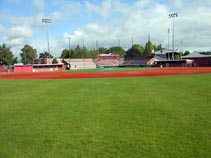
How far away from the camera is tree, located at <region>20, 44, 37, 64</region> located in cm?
13300

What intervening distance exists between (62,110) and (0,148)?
13.7ft

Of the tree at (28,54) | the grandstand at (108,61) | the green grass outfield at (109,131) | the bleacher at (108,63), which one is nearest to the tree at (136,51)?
the grandstand at (108,61)

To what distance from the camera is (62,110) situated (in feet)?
31.2

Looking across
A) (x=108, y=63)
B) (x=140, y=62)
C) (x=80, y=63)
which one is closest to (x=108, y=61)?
(x=108, y=63)

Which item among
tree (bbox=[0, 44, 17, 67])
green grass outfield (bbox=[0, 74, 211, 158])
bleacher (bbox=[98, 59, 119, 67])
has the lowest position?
green grass outfield (bbox=[0, 74, 211, 158])

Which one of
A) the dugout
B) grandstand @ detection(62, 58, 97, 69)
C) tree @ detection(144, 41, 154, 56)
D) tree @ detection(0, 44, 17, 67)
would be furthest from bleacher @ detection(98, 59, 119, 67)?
tree @ detection(0, 44, 17, 67)

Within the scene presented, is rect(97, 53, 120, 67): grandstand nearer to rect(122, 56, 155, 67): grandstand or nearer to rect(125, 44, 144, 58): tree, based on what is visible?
rect(122, 56, 155, 67): grandstand

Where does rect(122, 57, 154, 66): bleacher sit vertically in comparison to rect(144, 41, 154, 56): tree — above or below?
below

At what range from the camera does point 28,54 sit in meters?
134

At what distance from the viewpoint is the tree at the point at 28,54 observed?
133000mm

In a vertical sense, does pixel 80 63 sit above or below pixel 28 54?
below

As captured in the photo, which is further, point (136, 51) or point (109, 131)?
point (136, 51)

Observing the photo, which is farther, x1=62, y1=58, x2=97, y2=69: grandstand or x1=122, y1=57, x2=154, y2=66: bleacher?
x1=62, y1=58, x2=97, y2=69: grandstand

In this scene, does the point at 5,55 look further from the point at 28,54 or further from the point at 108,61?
the point at 108,61
